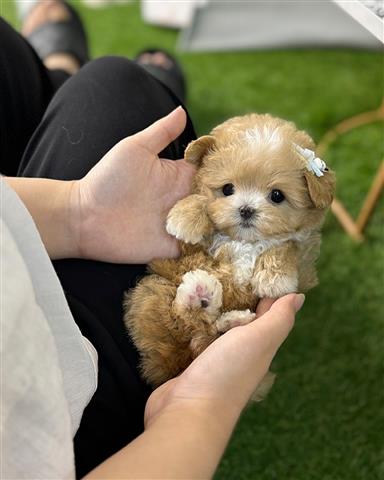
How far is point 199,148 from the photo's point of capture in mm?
991

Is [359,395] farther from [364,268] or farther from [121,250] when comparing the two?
[121,250]

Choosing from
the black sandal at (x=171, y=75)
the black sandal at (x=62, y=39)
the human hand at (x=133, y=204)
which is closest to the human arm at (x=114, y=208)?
the human hand at (x=133, y=204)

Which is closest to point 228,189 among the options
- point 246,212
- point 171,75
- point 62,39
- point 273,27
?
point 246,212

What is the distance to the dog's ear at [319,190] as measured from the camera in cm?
92

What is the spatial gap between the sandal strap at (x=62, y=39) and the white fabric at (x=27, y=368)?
4.49ft

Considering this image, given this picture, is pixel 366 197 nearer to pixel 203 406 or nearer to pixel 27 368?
pixel 203 406

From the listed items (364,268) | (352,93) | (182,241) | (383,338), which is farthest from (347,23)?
(182,241)

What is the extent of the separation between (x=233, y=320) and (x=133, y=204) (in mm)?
298

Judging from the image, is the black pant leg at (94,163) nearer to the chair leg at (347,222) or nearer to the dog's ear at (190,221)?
the dog's ear at (190,221)

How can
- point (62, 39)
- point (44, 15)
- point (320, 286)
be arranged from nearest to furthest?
point (320, 286)
point (62, 39)
point (44, 15)

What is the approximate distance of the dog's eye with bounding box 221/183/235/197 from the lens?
3.13ft

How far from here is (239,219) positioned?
3.04ft

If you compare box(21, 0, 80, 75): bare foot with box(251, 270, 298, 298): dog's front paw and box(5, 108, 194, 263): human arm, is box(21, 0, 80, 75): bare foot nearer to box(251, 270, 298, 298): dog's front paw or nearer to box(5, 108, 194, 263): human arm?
box(5, 108, 194, 263): human arm

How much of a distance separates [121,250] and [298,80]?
5.24 feet
